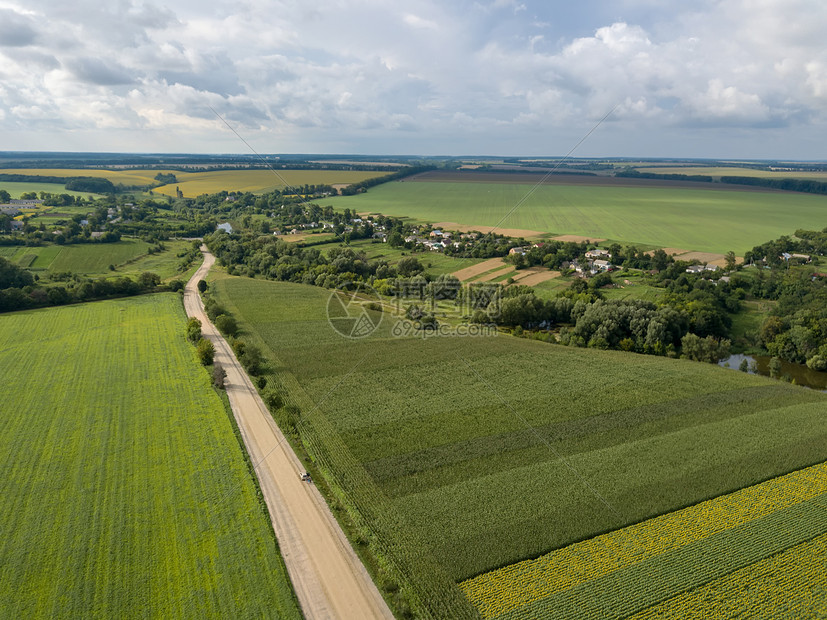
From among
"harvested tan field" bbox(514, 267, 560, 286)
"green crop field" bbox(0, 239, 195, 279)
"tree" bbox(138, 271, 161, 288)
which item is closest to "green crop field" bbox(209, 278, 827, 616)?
"harvested tan field" bbox(514, 267, 560, 286)

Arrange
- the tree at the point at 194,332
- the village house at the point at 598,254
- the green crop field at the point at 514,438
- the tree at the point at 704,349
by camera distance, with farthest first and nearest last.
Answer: the village house at the point at 598,254
the tree at the point at 194,332
the tree at the point at 704,349
the green crop field at the point at 514,438

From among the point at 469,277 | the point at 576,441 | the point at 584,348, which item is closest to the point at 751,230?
the point at 469,277

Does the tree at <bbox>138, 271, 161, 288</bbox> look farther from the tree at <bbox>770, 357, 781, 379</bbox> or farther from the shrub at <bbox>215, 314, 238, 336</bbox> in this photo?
the tree at <bbox>770, 357, 781, 379</bbox>

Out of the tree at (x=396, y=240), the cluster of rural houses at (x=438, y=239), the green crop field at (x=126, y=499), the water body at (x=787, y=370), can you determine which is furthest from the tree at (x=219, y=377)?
the tree at (x=396, y=240)

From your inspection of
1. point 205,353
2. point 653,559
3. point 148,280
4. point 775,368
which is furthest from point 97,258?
point 775,368

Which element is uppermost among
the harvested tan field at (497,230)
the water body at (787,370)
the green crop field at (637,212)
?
the green crop field at (637,212)
